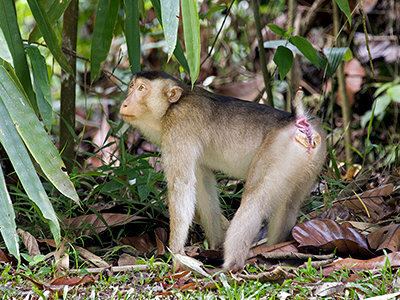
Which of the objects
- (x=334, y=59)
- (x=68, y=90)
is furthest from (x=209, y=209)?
(x=68, y=90)

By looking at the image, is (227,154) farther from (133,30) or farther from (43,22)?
(43,22)

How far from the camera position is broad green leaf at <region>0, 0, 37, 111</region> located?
16.8 ft

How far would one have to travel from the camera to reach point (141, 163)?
6.41 metres

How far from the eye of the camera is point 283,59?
635 centimetres

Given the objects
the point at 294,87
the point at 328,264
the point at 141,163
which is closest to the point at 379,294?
the point at 328,264

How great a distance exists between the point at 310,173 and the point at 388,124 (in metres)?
4.58

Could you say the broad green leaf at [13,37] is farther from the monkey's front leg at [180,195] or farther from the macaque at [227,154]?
the monkey's front leg at [180,195]

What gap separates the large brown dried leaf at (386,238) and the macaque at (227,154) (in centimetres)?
53

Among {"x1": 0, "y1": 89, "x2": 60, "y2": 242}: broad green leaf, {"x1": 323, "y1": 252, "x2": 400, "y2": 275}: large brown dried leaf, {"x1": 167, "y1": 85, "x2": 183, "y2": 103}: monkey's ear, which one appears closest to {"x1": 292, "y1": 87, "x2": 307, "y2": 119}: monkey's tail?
{"x1": 167, "y1": 85, "x2": 183, "y2": 103}: monkey's ear

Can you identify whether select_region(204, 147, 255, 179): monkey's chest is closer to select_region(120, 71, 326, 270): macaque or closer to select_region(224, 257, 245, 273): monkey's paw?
select_region(120, 71, 326, 270): macaque

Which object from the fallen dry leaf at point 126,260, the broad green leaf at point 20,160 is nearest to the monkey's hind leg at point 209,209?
the fallen dry leaf at point 126,260

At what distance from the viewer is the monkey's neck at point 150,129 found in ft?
19.4

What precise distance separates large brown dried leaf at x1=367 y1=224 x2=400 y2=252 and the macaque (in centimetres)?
53

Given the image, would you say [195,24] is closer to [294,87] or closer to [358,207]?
[358,207]
